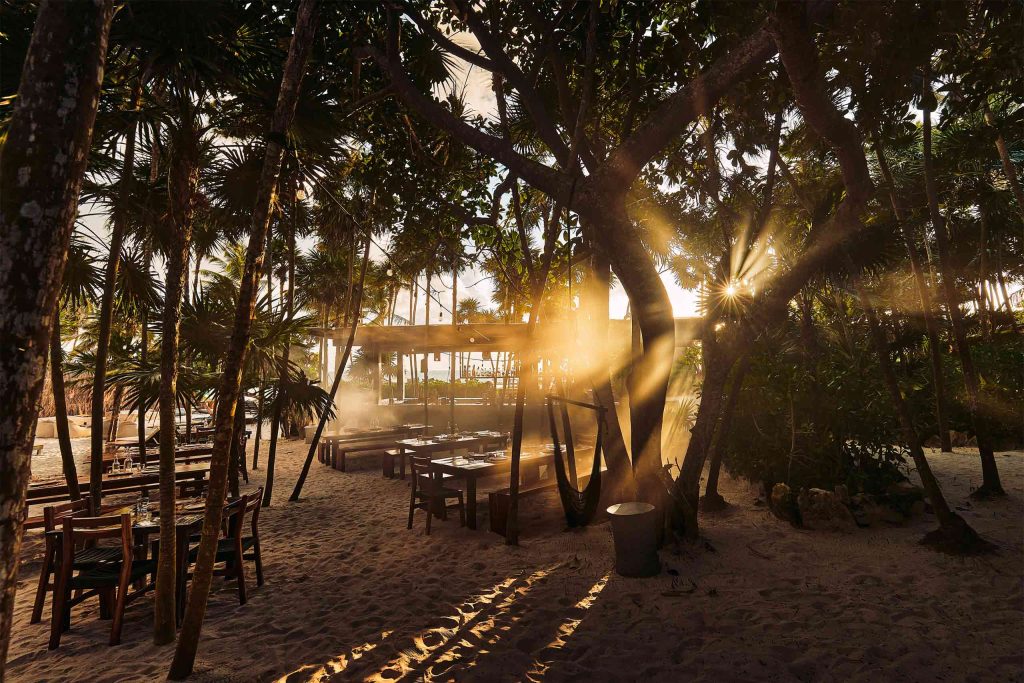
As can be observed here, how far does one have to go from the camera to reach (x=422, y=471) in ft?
24.3

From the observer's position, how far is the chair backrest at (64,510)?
13.4 ft

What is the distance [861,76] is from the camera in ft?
17.9

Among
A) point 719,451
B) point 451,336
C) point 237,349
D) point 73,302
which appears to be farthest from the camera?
point 451,336

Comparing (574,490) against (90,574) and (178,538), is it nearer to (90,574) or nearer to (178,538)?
(178,538)

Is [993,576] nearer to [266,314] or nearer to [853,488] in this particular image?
[853,488]

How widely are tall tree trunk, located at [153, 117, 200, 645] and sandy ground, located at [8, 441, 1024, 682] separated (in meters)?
0.37

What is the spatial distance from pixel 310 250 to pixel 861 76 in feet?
70.1

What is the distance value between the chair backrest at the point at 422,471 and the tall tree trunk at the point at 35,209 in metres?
5.45

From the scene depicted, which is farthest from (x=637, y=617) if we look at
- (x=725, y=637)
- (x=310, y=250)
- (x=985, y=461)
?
(x=310, y=250)

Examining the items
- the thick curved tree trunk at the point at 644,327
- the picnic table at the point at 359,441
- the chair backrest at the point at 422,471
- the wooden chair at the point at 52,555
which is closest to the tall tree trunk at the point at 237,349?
the wooden chair at the point at 52,555

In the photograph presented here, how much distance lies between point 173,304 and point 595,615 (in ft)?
13.5

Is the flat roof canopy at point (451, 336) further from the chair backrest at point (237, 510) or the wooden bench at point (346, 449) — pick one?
the chair backrest at point (237, 510)

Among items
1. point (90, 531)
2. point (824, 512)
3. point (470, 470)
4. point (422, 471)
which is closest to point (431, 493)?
point (470, 470)

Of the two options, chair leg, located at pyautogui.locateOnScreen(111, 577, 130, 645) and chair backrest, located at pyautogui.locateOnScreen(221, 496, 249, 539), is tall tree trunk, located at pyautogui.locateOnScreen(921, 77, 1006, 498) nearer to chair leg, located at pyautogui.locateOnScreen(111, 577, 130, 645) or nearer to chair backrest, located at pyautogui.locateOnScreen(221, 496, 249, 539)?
chair backrest, located at pyautogui.locateOnScreen(221, 496, 249, 539)
